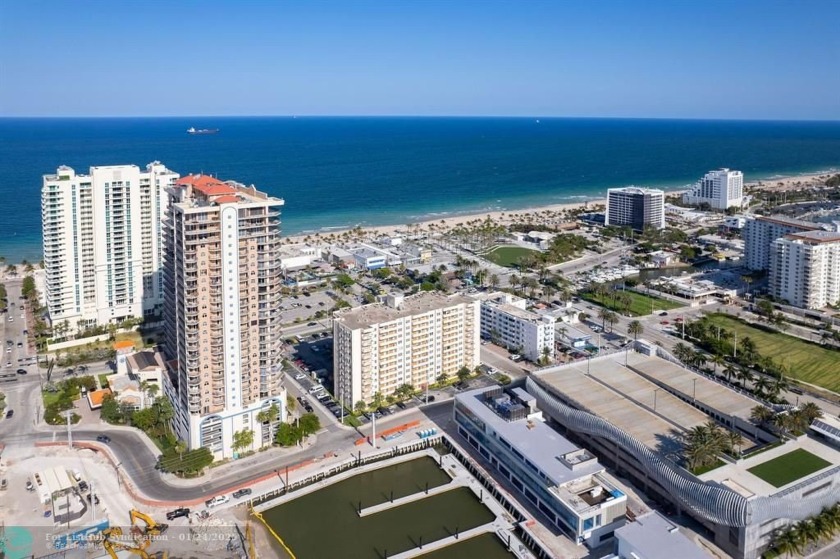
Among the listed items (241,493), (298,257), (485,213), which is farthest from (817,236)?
(485,213)

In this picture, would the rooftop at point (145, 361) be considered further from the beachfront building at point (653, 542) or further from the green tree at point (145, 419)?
the beachfront building at point (653, 542)

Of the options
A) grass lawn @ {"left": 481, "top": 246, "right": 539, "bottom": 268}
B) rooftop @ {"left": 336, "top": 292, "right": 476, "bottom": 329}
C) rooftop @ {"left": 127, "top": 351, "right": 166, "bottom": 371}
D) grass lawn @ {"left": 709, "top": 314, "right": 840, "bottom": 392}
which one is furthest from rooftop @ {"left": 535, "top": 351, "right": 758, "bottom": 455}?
grass lawn @ {"left": 481, "top": 246, "right": 539, "bottom": 268}

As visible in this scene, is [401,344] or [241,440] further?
[401,344]

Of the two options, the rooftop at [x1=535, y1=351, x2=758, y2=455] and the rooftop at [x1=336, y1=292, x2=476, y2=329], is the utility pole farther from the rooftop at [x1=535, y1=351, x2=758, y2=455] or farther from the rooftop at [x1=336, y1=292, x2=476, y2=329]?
the rooftop at [x1=535, y1=351, x2=758, y2=455]

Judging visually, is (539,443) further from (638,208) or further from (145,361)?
(638,208)

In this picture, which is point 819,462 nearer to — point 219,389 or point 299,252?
point 219,389
